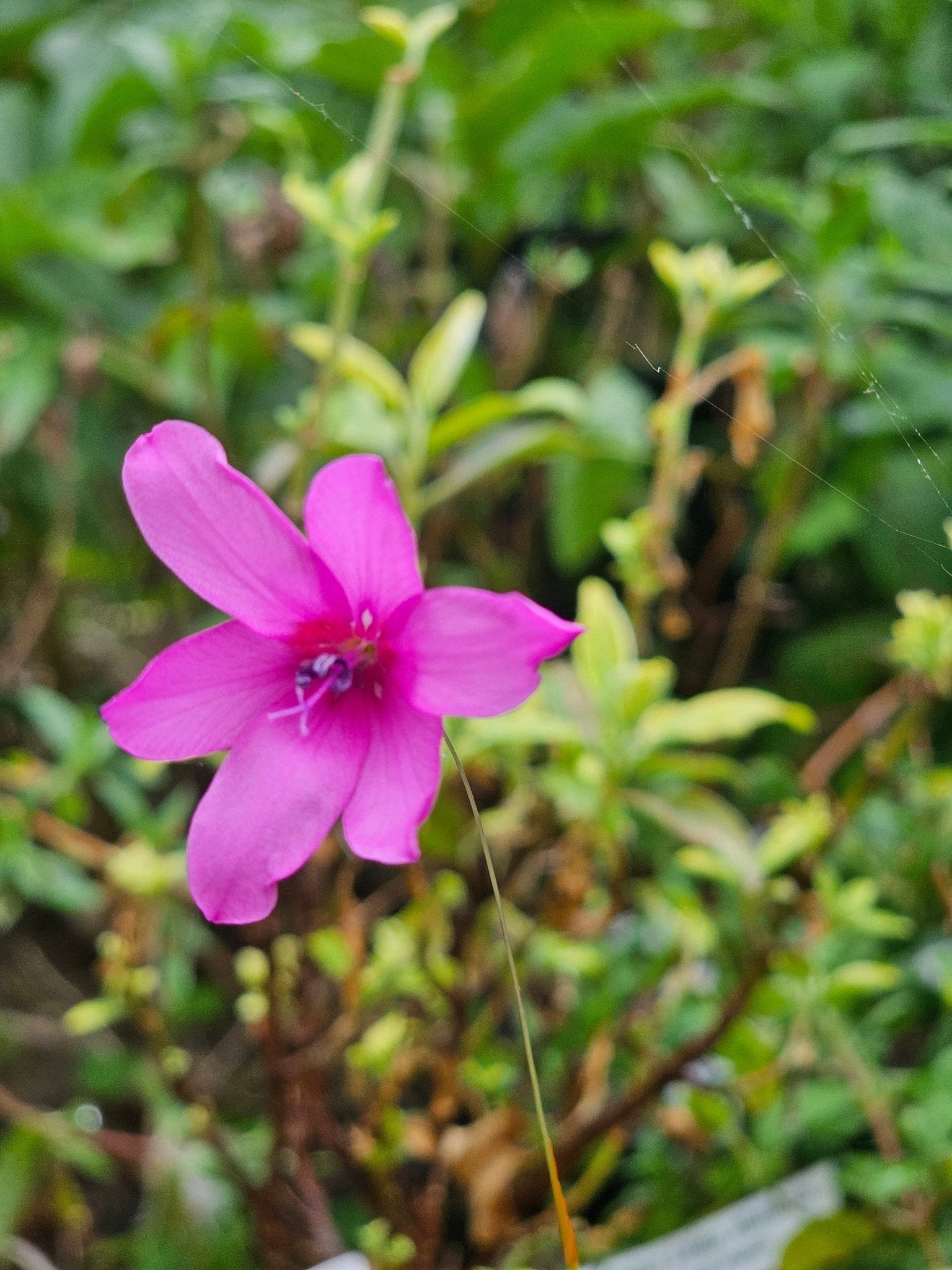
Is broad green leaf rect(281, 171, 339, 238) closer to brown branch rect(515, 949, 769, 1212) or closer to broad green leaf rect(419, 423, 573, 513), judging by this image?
broad green leaf rect(419, 423, 573, 513)

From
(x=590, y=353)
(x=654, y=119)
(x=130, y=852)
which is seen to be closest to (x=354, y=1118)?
(x=130, y=852)

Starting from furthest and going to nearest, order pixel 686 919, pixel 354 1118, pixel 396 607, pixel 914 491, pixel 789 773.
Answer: pixel 354 1118 → pixel 789 773 → pixel 686 919 → pixel 914 491 → pixel 396 607

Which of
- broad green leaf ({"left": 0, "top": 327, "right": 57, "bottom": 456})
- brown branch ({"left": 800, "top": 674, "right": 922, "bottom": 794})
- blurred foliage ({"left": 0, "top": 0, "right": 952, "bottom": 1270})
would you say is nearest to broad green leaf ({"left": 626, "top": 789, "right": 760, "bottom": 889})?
blurred foliage ({"left": 0, "top": 0, "right": 952, "bottom": 1270})

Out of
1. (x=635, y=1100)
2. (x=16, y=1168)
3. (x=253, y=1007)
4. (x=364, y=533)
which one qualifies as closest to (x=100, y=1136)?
(x=16, y=1168)

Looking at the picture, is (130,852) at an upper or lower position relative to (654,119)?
lower

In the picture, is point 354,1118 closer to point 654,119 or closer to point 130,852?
point 130,852

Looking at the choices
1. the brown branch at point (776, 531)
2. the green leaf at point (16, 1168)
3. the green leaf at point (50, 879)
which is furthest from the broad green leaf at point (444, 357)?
the green leaf at point (16, 1168)

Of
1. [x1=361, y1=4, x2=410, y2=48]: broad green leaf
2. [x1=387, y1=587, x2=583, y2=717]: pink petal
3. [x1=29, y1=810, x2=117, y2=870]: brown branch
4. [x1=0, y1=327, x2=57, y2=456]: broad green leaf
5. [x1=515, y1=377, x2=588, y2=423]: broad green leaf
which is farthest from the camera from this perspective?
[x1=0, y1=327, x2=57, y2=456]: broad green leaf

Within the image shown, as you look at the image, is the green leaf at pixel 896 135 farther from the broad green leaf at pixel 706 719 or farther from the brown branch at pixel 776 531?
the broad green leaf at pixel 706 719
